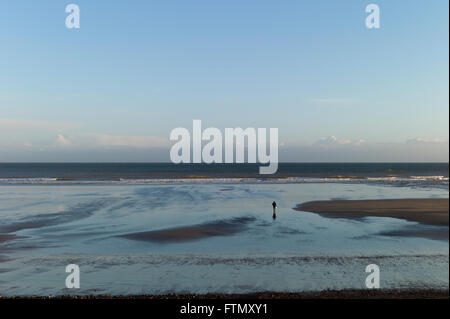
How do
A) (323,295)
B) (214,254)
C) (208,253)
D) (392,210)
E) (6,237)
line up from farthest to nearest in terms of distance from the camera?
(392,210) → (6,237) → (208,253) → (214,254) → (323,295)

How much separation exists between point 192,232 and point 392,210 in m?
16.5

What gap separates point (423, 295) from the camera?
929 cm

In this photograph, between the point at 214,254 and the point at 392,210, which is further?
the point at 392,210

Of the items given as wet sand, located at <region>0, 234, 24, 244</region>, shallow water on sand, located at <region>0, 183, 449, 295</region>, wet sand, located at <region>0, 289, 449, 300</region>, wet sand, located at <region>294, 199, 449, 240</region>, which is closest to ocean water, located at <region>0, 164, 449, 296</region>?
shallow water on sand, located at <region>0, 183, 449, 295</region>

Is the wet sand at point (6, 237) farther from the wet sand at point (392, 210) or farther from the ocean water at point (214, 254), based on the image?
the wet sand at point (392, 210)

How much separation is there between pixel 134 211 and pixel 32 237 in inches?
347

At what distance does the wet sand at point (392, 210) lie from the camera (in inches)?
701

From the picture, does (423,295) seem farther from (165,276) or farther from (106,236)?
(106,236)

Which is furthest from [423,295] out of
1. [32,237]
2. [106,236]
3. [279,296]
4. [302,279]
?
[32,237]

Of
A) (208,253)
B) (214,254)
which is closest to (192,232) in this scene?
(208,253)

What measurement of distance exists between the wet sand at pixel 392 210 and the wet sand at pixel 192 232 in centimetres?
779

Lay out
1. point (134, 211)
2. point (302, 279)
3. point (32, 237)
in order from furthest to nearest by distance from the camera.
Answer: point (134, 211), point (32, 237), point (302, 279)

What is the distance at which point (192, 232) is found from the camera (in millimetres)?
18031

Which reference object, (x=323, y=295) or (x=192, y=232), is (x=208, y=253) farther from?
(x=323, y=295)
